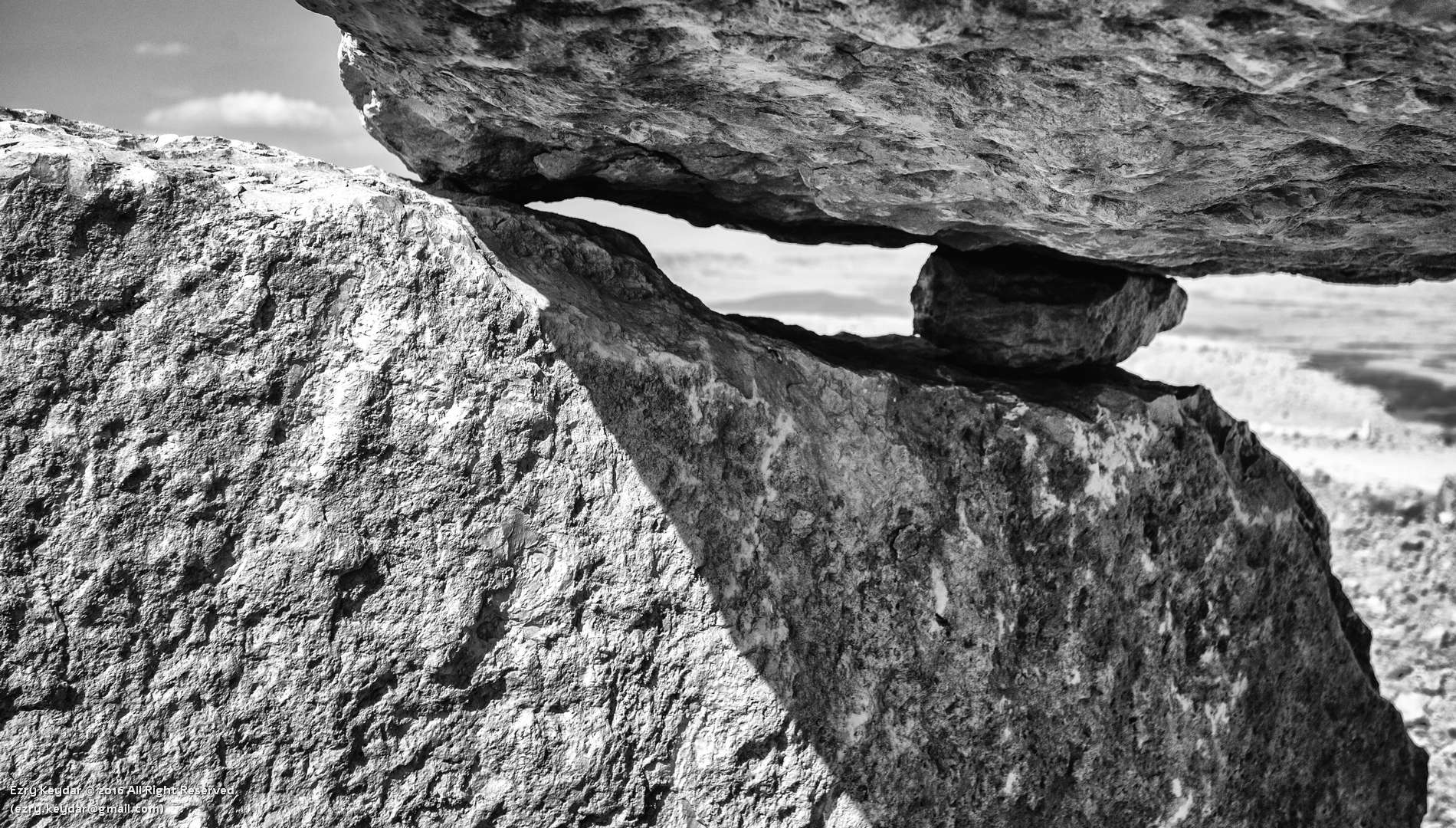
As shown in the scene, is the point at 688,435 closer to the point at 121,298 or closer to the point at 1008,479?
the point at 1008,479

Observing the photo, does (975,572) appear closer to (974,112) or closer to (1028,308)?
(1028,308)

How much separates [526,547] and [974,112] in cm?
106

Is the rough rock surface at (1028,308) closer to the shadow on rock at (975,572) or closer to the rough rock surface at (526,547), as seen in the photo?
the shadow on rock at (975,572)

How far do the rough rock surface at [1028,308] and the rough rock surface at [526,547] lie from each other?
0.22m

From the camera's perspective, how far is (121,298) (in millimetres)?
1575

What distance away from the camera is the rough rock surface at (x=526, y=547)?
1559mm

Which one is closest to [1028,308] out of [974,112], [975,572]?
[975,572]

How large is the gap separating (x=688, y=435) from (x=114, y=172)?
41.3 inches

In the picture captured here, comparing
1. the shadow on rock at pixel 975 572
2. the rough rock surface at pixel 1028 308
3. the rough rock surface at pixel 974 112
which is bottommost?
the shadow on rock at pixel 975 572

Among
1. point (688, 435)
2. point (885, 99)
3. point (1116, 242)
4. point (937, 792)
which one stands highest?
point (885, 99)

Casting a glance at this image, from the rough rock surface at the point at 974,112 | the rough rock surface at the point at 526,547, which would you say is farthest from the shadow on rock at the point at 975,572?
the rough rock surface at the point at 974,112

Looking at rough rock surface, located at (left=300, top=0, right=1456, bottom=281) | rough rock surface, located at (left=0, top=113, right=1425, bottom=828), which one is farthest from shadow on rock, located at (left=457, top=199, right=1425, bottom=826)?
rough rock surface, located at (left=300, top=0, right=1456, bottom=281)

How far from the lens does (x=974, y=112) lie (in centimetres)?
159

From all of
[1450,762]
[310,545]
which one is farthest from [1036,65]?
[1450,762]
